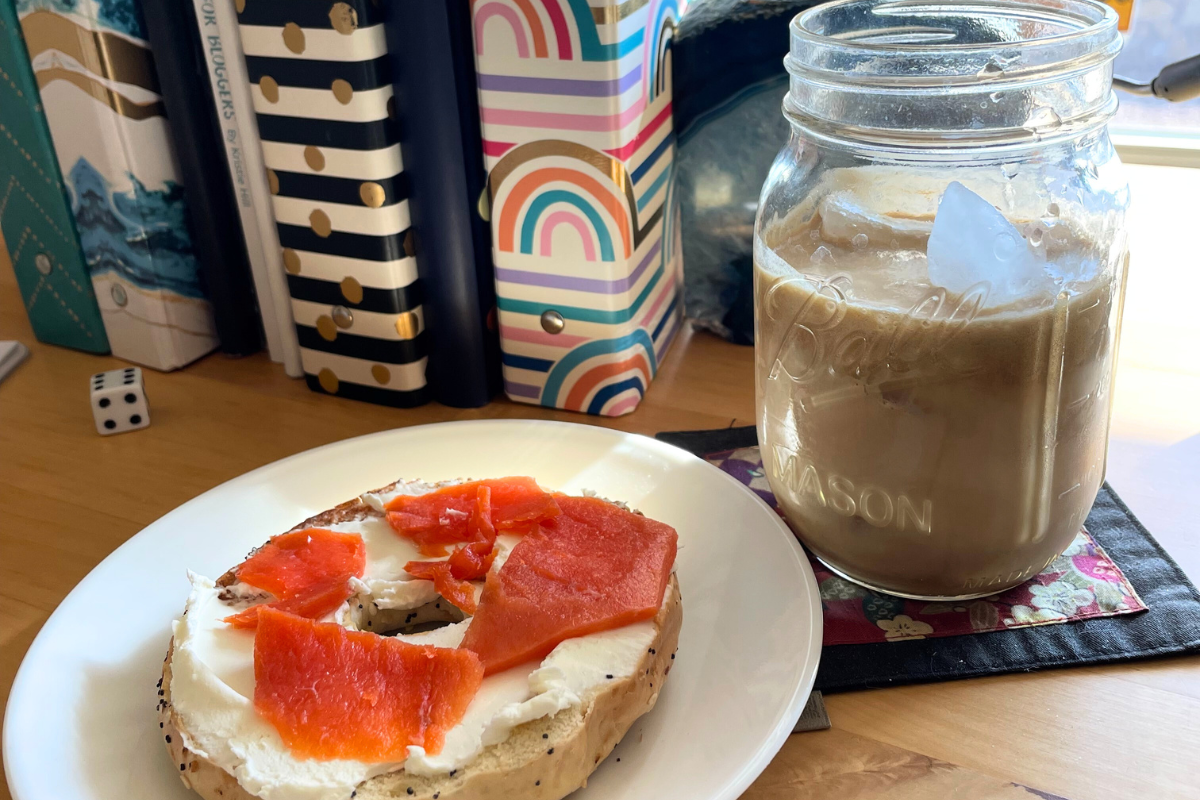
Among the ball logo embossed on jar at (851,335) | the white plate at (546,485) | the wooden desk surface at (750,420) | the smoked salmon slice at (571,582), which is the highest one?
the ball logo embossed on jar at (851,335)

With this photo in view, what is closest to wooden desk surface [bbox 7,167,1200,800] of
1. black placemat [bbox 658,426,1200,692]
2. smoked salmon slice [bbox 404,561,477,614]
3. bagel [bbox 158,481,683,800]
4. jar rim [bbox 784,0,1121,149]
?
black placemat [bbox 658,426,1200,692]

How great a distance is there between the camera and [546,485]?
860 millimetres

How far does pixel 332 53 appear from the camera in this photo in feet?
2.89

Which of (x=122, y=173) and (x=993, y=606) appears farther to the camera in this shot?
(x=122, y=173)

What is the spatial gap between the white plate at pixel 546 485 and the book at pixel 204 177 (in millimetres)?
337

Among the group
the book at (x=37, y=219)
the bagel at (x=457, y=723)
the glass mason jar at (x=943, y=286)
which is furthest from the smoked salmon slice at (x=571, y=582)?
the book at (x=37, y=219)

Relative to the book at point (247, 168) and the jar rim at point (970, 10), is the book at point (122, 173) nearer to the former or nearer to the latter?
the book at point (247, 168)

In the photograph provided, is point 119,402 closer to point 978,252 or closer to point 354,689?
point 354,689

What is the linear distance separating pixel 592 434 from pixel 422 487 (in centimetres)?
18

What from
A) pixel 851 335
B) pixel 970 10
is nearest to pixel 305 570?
pixel 851 335

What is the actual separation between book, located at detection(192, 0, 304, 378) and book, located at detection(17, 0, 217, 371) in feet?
0.25

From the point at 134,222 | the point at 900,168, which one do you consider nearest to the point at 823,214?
the point at 900,168

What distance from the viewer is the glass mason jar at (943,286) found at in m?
0.62

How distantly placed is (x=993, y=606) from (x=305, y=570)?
496 millimetres
